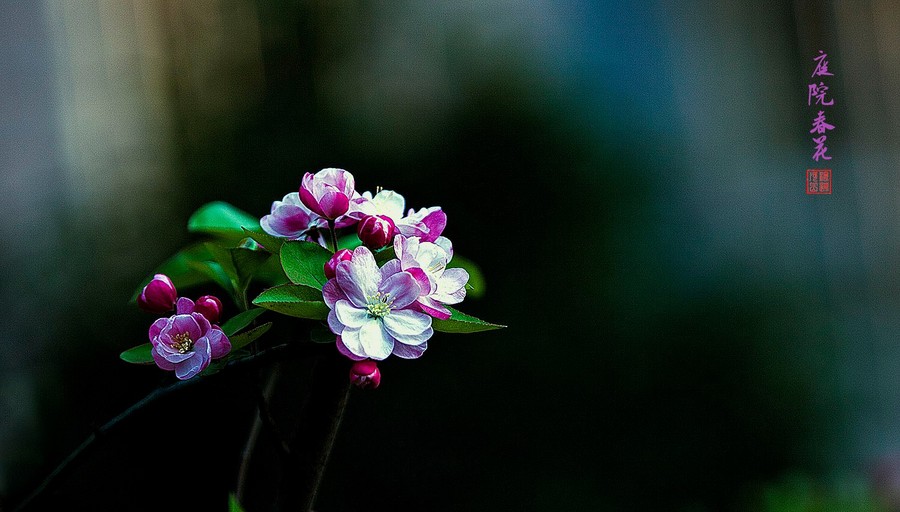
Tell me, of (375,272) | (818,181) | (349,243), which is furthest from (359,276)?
(818,181)

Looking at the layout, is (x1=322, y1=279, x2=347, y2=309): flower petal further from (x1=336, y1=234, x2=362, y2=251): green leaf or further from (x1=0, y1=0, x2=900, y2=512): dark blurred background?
(x1=0, y1=0, x2=900, y2=512): dark blurred background

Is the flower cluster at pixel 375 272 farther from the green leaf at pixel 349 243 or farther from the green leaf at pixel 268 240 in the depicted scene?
the green leaf at pixel 349 243

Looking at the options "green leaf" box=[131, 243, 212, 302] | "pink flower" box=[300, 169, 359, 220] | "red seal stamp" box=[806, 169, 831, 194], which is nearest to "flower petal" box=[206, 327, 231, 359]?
"pink flower" box=[300, 169, 359, 220]

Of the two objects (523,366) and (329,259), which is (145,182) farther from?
(329,259)

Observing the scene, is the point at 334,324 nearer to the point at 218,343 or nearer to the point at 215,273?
the point at 218,343

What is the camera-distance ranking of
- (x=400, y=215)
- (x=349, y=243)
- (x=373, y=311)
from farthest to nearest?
(x=349, y=243) → (x=400, y=215) → (x=373, y=311)

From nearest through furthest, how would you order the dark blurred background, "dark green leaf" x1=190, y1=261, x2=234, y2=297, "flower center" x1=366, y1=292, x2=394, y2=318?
"flower center" x1=366, y1=292, x2=394, y2=318, "dark green leaf" x1=190, y1=261, x2=234, y2=297, the dark blurred background
